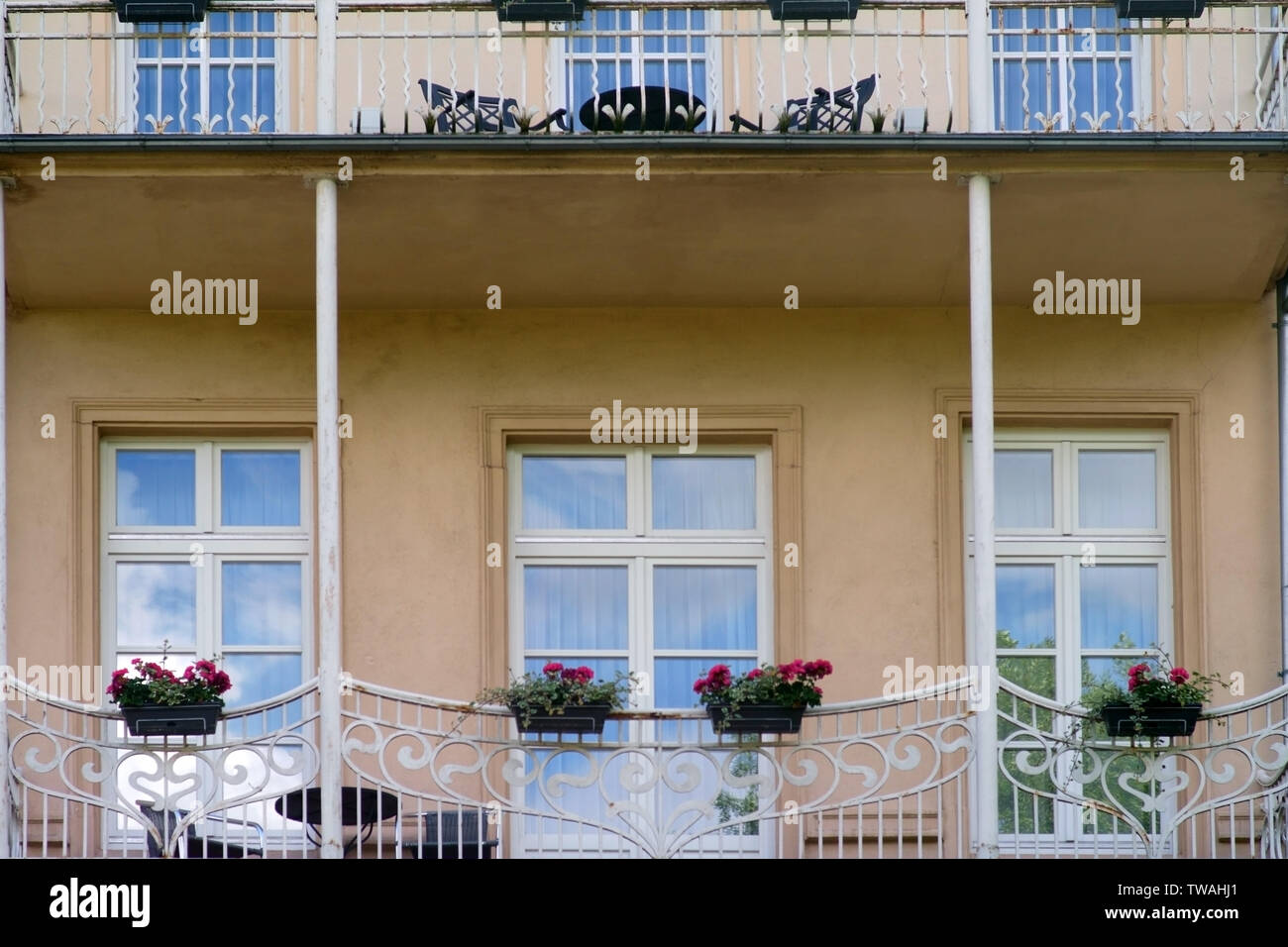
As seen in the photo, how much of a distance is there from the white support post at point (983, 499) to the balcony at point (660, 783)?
0.12 meters

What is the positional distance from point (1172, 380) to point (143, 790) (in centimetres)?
561

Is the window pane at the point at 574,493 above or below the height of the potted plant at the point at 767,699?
above

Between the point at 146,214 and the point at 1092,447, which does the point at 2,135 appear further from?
the point at 1092,447

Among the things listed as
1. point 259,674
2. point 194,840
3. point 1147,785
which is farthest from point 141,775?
point 1147,785

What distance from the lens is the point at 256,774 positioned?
10.7 meters

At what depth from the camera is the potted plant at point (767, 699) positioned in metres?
9.12

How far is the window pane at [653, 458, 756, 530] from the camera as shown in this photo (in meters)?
10.9

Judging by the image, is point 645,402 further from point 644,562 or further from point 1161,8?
point 1161,8

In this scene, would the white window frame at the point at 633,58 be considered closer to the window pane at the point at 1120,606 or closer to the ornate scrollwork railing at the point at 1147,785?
the window pane at the point at 1120,606

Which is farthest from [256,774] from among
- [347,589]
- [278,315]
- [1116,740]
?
[1116,740]

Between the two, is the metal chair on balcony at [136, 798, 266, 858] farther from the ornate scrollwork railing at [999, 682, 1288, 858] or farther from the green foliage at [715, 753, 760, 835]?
the ornate scrollwork railing at [999, 682, 1288, 858]

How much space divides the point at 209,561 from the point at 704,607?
2.63 metres

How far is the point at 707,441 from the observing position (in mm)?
10922

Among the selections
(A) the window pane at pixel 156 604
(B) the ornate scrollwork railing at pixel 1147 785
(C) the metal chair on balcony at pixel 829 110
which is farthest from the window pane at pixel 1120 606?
(A) the window pane at pixel 156 604
